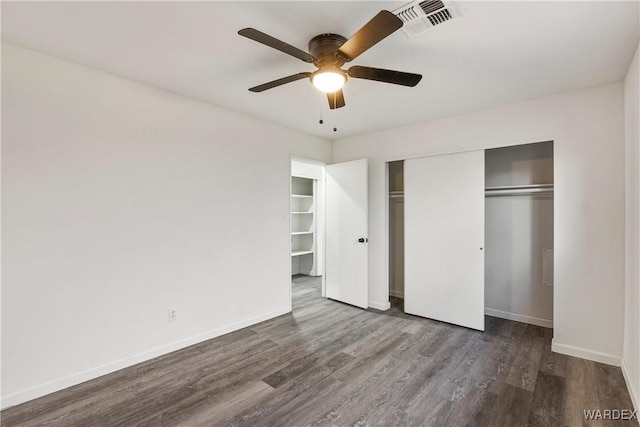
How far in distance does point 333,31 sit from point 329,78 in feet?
0.95

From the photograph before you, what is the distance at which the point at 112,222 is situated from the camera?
257cm

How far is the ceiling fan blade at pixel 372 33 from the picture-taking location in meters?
1.44

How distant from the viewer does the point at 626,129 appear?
256cm

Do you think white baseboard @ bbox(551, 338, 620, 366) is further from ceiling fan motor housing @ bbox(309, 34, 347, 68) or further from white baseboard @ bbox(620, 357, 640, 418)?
ceiling fan motor housing @ bbox(309, 34, 347, 68)

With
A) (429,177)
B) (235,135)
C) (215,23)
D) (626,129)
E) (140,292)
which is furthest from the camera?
(429,177)

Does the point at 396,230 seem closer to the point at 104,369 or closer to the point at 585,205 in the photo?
the point at 585,205

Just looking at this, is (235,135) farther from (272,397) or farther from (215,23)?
(272,397)

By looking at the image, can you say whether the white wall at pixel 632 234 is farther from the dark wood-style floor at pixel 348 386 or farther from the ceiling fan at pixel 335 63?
the ceiling fan at pixel 335 63

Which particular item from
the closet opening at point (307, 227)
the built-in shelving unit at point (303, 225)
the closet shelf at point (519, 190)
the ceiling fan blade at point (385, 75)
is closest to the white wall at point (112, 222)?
the ceiling fan blade at point (385, 75)

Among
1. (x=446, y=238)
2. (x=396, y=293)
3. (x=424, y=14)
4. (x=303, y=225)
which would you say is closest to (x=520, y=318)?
(x=446, y=238)

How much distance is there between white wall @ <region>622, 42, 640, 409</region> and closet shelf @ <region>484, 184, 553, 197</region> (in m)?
0.95

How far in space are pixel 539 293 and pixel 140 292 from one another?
4339 mm

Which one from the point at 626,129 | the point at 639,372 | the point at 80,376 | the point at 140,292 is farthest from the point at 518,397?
the point at 80,376

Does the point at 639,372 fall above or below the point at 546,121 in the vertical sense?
below
